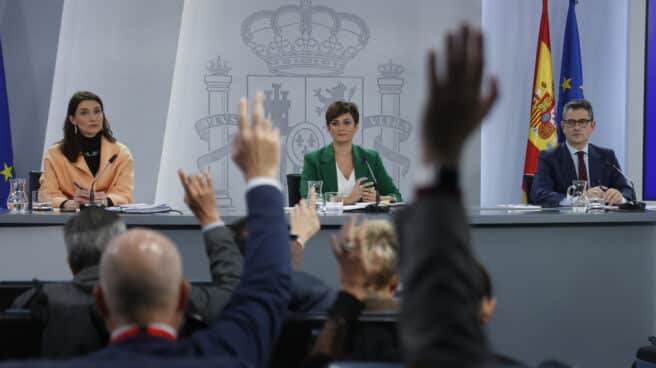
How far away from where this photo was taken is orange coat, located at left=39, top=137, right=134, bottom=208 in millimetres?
4320

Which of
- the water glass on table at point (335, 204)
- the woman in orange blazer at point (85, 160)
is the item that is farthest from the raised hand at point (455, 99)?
the woman in orange blazer at point (85, 160)

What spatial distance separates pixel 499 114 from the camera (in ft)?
21.7

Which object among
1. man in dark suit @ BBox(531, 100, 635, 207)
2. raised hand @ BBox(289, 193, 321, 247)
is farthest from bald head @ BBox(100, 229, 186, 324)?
man in dark suit @ BBox(531, 100, 635, 207)

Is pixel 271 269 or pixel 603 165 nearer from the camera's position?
pixel 271 269

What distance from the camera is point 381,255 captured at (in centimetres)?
170

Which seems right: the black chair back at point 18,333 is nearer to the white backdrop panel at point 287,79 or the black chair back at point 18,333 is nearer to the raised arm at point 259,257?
the raised arm at point 259,257

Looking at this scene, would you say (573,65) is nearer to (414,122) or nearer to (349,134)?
(414,122)

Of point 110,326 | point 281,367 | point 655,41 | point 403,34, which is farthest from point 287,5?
point 110,326

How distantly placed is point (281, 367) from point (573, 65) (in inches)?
197

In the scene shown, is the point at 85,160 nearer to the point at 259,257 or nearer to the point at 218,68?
the point at 218,68

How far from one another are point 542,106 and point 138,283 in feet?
17.3

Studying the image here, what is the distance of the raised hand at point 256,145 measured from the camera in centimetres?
138

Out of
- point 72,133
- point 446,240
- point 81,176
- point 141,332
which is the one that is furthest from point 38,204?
point 446,240

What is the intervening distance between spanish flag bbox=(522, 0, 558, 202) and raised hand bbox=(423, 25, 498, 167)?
5.47m
